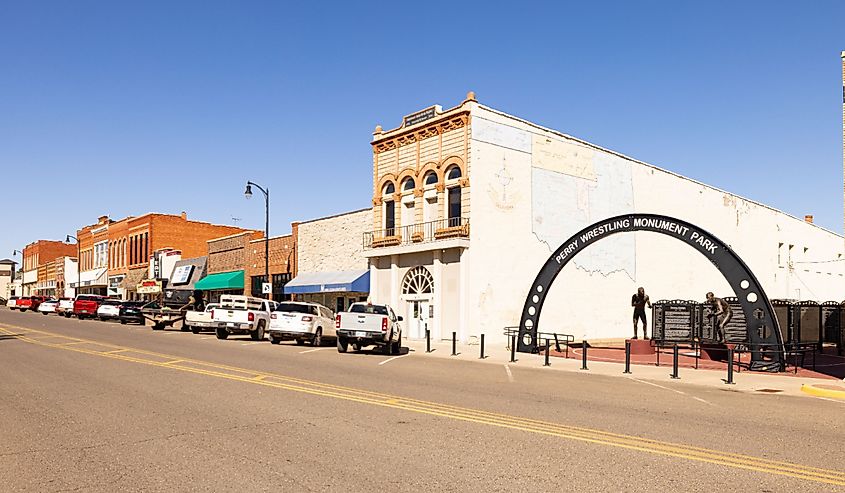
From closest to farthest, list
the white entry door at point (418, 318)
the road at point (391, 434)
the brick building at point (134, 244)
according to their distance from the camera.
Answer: the road at point (391, 434) < the white entry door at point (418, 318) < the brick building at point (134, 244)

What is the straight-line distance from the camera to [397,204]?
3531cm

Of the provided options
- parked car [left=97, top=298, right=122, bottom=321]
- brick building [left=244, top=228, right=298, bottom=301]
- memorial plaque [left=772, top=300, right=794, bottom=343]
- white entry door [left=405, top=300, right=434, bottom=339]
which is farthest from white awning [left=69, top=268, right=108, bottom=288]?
memorial plaque [left=772, top=300, right=794, bottom=343]

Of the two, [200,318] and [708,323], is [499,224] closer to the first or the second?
[708,323]

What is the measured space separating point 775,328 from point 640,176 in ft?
74.5

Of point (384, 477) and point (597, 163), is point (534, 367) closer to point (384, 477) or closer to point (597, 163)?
point (384, 477)

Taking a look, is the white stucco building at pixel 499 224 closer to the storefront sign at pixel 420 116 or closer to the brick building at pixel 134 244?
the storefront sign at pixel 420 116

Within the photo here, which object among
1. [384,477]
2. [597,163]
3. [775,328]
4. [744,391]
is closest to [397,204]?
[597,163]

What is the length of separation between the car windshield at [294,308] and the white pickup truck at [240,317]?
8.78ft

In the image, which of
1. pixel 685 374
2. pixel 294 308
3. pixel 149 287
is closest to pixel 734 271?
pixel 685 374

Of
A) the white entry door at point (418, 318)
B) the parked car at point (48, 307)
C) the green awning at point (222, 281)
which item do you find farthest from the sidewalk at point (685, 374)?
the parked car at point (48, 307)

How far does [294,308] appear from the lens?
26.9 meters

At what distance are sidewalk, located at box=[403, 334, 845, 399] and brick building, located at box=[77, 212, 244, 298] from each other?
45608 millimetres

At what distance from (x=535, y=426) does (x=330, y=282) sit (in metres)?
29.3

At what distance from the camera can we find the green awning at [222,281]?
48.1 meters
